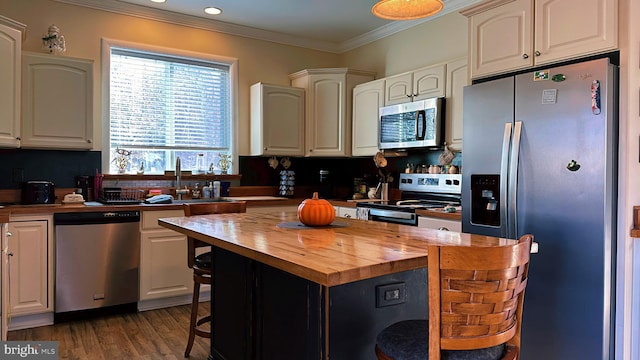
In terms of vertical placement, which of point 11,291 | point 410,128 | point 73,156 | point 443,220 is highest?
point 410,128

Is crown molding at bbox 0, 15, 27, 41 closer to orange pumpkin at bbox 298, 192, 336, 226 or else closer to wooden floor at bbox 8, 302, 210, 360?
wooden floor at bbox 8, 302, 210, 360

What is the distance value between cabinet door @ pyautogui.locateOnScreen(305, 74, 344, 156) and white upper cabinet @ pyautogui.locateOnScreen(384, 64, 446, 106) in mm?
603

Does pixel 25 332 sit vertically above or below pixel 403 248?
below

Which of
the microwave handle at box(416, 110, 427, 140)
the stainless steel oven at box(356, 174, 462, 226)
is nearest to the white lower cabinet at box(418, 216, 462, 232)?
the stainless steel oven at box(356, 174, 462, 226)

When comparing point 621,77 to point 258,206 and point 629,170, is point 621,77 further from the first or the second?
point 258,206

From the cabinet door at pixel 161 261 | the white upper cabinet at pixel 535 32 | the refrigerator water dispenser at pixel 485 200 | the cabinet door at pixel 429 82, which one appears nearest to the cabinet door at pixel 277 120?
the cabinet door at pixel 161 261

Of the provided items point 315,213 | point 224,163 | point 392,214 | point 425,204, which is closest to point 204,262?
point 315,213

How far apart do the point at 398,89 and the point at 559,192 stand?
2068mm

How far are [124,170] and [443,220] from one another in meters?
2.88

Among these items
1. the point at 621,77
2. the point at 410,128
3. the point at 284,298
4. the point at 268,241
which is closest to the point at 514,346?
the point at 284,298

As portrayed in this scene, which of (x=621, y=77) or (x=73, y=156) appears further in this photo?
(x=73, y=156)

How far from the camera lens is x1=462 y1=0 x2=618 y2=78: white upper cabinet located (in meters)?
2.35

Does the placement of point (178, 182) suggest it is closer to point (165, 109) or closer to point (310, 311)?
point (165, 109)

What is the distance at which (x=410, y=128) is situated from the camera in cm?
396
